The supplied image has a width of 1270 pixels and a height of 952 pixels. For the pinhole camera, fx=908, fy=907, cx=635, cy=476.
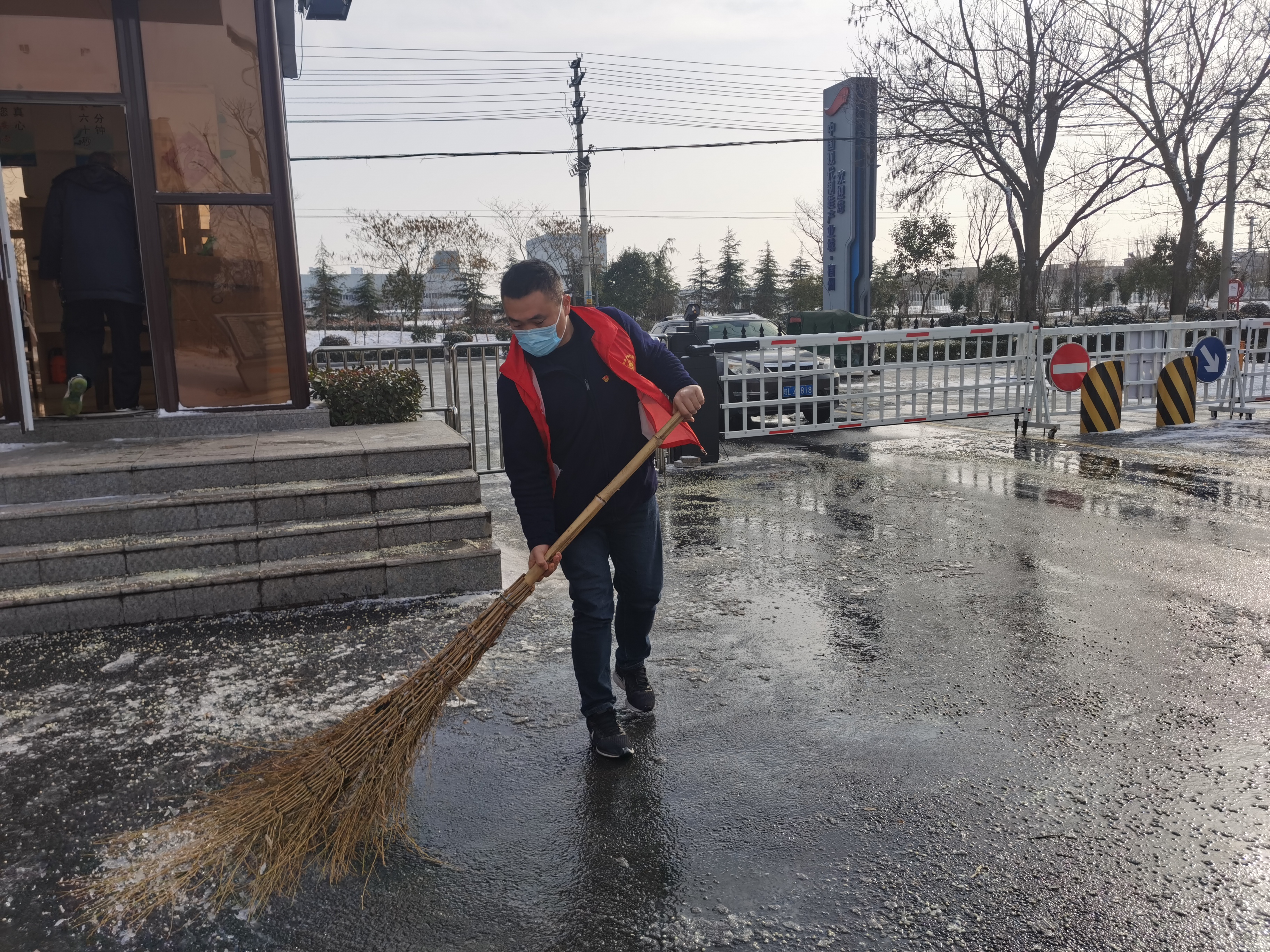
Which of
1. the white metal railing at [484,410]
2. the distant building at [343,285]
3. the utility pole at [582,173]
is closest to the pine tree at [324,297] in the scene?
the distant building at [343,285]

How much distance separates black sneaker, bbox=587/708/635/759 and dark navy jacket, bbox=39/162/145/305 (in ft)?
19.0

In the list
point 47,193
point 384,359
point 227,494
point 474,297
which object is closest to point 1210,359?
point 384,359

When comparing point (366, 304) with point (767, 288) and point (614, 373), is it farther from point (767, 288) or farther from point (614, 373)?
point (614, 373)

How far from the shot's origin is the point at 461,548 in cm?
524

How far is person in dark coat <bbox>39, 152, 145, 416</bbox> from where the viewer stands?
6.86 m

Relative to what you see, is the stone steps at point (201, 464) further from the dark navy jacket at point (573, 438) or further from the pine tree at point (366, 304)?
the pine tree at point (366, 304)

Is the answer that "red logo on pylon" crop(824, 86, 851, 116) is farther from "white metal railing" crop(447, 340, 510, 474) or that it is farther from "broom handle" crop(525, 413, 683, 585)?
"broom handle" crop(525, 413, 683, 585)

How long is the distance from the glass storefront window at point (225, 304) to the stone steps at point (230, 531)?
1.29 metres

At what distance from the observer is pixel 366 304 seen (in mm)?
48875

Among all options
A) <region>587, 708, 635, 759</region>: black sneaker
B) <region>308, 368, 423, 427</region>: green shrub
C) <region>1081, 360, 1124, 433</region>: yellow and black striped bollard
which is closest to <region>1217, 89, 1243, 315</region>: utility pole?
<region>1081, 360, 1124, 433</region>: yellow and black striped bollard

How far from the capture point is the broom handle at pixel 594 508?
3131 millimetres

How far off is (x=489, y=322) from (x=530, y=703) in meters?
41.9

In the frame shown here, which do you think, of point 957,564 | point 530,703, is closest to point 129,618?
point 530,703

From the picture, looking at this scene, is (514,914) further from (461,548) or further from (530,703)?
(461,548)
